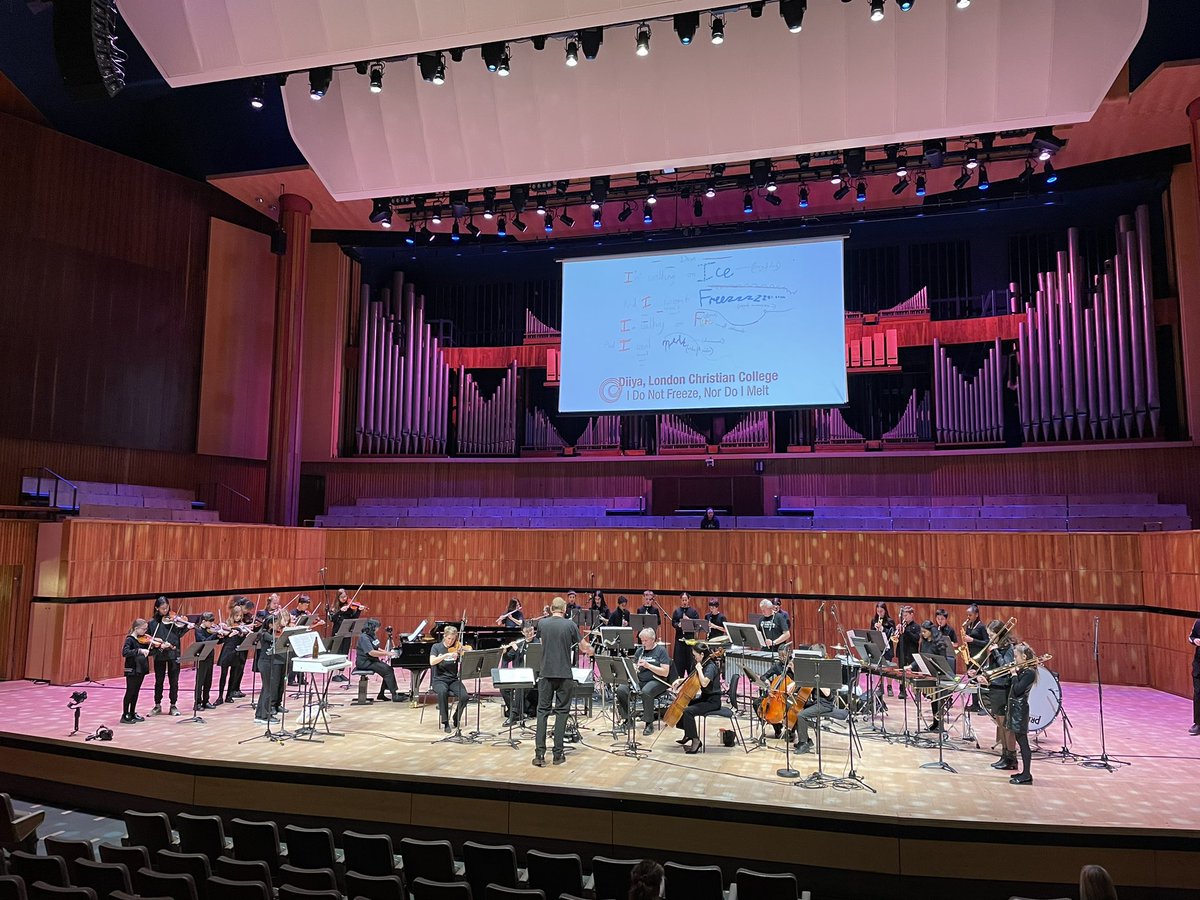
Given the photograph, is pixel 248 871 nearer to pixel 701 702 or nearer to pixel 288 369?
pixel 701 702

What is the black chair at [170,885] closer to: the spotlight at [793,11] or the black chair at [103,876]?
the black chair at [103,876]

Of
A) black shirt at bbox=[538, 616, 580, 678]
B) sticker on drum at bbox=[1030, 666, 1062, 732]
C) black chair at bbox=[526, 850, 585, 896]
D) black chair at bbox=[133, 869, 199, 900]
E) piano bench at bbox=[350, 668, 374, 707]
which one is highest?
black shirt at bbox=[538, 616, 580, 678]

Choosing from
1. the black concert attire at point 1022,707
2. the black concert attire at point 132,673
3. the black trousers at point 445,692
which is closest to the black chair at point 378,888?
the black trousers at point 445,692

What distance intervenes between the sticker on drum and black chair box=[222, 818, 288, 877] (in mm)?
7364

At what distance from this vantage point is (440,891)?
14.5ft

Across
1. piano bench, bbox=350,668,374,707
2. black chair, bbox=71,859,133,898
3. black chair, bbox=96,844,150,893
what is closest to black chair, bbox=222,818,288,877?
black chair, bbox=96,844,150,893

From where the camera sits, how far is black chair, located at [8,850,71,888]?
4.66 metres

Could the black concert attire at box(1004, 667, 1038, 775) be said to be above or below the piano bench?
above

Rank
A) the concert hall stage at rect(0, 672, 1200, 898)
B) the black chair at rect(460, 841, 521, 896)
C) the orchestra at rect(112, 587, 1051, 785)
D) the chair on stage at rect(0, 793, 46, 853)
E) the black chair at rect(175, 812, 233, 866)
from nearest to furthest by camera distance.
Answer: the black chair at rect(460, 841, 521, 896), the black chair at rect(175, 812, 233, 866), the chair on stage at rect(0, 793, 46, 853), the concert hall stage at rect(0, 672, 1200, 898), the orchestra at rect(112, 587, 1051, 785)

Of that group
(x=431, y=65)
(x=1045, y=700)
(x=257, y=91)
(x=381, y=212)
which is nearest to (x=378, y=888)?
(x=1045, y=700)

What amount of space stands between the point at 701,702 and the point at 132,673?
23.3ft

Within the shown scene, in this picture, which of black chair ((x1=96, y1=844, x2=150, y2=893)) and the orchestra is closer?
black chair ((x1=96, y1=844, x2=150, y2=893))

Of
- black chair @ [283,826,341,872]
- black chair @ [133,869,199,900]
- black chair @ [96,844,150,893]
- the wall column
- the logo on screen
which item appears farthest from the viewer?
the wall column

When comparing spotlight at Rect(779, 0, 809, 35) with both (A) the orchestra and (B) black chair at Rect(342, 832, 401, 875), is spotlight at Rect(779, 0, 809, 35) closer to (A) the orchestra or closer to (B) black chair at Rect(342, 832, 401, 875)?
(A) the orchestra
